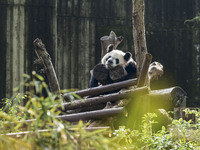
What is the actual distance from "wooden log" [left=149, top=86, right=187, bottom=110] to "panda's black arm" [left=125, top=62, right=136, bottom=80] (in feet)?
3.50

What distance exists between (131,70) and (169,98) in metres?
1.38

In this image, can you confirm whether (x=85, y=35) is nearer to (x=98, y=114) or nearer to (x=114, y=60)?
(x=114, y=60)

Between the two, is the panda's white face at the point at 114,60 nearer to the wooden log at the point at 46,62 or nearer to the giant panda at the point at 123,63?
the giant panda at the point at 123,63

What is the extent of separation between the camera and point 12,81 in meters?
8.75

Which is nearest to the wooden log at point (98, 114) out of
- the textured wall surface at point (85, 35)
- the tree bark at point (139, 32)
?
the tree bark at point (139, 32)

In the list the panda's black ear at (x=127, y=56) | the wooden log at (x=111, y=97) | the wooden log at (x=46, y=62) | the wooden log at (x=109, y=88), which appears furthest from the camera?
the wooden log at (x=46, y=62)

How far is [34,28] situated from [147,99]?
4025 mm

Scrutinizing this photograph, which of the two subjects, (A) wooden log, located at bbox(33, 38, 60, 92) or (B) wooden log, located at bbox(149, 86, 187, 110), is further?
(A) wooden log, located at bbox(33, 38, 60, 92)

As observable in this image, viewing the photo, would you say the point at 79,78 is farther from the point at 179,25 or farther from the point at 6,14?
the point at 179,25

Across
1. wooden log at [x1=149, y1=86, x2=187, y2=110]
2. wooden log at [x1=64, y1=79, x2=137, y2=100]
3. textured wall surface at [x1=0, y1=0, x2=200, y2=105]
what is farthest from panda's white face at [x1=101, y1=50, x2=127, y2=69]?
textured wall surface at [x1=0, y1=0, x2=200, y2=105]

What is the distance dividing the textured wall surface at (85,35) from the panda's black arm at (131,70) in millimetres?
2607

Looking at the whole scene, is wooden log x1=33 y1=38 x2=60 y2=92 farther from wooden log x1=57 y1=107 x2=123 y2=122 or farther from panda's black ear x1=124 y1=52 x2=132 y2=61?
wooden log x1=57 y1=107 x2=123 y2=122

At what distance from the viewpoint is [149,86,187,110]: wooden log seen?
5.24 meters

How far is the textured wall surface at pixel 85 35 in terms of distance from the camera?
346 inches
